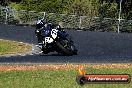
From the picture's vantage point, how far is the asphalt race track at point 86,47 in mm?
20011

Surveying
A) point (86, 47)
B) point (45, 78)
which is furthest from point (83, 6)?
point (45, 78)

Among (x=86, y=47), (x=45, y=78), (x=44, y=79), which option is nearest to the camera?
(x=44, y=79)

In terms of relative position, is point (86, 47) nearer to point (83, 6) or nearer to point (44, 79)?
point (44, 79)

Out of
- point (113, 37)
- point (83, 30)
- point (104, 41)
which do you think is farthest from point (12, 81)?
point (83, 30)

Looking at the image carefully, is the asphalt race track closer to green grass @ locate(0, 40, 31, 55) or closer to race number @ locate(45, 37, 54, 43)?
race number @ locate(45, 37, 54, 43)

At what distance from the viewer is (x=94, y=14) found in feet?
151

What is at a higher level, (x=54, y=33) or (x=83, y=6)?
Result: (x=54, y=33)

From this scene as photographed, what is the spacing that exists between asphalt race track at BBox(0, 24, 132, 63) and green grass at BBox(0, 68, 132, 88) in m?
4.12

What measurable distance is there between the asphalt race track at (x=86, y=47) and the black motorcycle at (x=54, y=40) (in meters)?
0.43

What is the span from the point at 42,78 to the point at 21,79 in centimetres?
67

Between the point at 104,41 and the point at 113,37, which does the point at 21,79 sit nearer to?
the point at 104,41

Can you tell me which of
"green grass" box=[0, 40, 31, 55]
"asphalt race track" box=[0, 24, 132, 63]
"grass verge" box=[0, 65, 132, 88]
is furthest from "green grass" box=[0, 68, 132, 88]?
"green grass" box=[0, 40, 31, 55]

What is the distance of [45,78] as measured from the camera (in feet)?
44.3

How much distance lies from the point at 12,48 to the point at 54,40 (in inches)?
218
